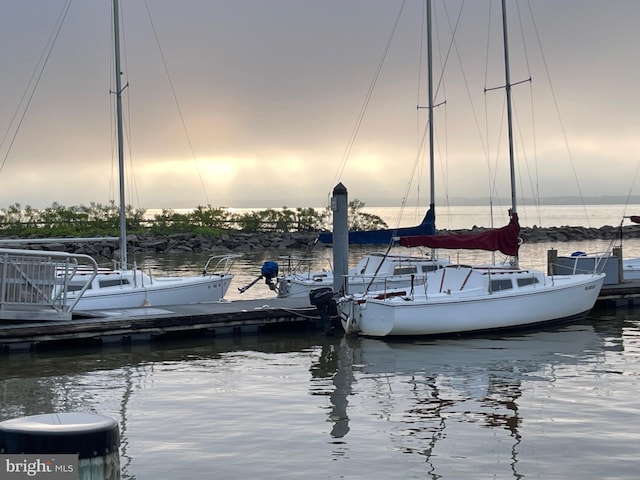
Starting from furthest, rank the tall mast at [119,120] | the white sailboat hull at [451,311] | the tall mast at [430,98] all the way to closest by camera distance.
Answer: the tall mast at [430,98]
the tall mast at [119,120]
the white sailboat hull at [451,311]

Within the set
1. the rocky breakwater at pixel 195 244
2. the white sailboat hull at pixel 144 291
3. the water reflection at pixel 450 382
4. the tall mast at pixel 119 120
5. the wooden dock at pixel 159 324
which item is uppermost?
the tall mast at pixel 119 120

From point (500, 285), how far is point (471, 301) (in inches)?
46.7

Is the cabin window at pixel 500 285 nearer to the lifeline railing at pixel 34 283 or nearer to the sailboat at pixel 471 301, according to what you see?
the sailboat at pixel 471 301

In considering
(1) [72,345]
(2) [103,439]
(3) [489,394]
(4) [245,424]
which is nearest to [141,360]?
(1) [72,345]

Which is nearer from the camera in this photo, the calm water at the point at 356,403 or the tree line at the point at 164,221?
the calm water at the point at 356,403

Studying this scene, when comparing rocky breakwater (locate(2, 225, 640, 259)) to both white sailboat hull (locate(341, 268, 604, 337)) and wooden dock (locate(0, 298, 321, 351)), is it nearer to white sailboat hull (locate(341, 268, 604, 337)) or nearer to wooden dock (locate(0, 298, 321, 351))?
wooden dock (locate(0, 298, 321, 351))

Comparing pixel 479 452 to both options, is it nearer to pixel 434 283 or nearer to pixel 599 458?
pixel 599 458

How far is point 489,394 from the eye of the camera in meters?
14.3

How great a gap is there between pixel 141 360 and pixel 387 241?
435 inches

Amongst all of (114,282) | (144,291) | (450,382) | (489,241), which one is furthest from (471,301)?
(114,282)

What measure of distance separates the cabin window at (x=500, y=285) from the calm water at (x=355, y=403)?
134 centimetres

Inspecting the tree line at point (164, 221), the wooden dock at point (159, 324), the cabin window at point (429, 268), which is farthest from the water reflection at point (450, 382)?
the tree line at point (164, 221)

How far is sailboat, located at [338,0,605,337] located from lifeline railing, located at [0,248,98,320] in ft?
22.7

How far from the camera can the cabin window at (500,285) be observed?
69.1ft
